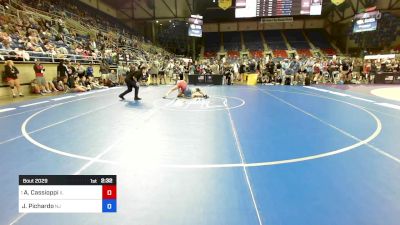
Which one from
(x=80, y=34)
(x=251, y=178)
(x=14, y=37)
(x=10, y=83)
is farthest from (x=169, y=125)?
(x=80, y=34)

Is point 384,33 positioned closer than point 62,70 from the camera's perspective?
No

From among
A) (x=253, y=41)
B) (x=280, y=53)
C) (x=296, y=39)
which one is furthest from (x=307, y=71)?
(x=296, y=39)

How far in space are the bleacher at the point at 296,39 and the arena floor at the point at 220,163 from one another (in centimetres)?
3982

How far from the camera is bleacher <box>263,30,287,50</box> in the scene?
142 feet

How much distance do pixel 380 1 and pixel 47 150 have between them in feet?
132

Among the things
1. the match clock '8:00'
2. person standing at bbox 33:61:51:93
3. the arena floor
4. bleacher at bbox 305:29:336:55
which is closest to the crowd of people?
the arena floor

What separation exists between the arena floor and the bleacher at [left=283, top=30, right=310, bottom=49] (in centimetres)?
3982

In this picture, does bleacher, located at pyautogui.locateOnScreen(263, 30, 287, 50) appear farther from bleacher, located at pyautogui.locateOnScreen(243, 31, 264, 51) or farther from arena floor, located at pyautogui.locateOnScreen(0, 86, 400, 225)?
arena floor, located at pyautogui.locateOnScreen(0, 86, 400, 225)

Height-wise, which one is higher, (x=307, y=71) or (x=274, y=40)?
(x=274, y=40)

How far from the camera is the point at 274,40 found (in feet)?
147

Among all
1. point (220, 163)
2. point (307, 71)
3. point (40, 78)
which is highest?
point (307, 71)

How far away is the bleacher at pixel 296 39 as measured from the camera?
141 feet

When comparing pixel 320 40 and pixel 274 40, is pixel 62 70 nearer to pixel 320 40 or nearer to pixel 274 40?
pixel 274 40
